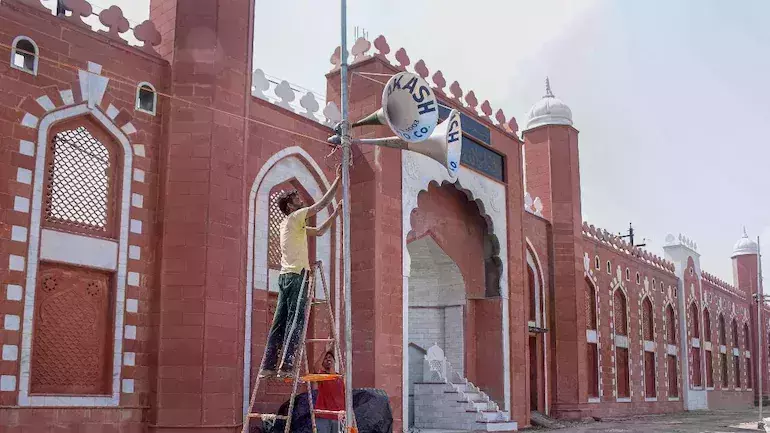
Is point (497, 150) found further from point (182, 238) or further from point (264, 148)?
point (182, 238)

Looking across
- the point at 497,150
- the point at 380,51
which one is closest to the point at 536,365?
the point at 497,150

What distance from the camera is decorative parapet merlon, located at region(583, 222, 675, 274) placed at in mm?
22266

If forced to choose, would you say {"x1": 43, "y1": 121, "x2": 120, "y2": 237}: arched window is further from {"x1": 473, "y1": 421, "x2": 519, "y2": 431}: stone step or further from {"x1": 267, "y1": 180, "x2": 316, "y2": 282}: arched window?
{"x1": 473, "y1": 421, "x2": 519, "y2": 431}: stone step

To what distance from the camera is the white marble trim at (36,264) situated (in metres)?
8.51

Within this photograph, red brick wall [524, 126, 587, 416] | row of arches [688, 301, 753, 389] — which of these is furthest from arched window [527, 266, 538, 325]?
Result: row of arches [688, 301, 753, 389]

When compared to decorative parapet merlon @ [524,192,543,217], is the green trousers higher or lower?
lower

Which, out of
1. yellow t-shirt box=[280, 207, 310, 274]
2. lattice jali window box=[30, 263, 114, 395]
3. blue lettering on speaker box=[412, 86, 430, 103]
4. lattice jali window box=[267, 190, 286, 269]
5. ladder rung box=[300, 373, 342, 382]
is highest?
blue lettering on speaker box=[412, 86, 430, 103]

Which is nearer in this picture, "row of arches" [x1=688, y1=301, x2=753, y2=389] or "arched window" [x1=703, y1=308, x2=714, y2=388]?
"row of arches" [x1=688, y1=301, x2=753, y2=389]

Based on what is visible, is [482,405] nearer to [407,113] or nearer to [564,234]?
[564,234]

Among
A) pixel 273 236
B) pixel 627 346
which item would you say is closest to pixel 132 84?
pixel 273 236

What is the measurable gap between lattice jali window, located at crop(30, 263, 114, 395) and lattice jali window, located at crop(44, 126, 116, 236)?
58cm

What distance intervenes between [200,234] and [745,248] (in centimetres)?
3442

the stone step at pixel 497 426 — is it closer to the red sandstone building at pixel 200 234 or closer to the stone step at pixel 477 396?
the red sandstone building at pixel 200 234

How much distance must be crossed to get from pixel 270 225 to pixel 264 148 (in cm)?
108
